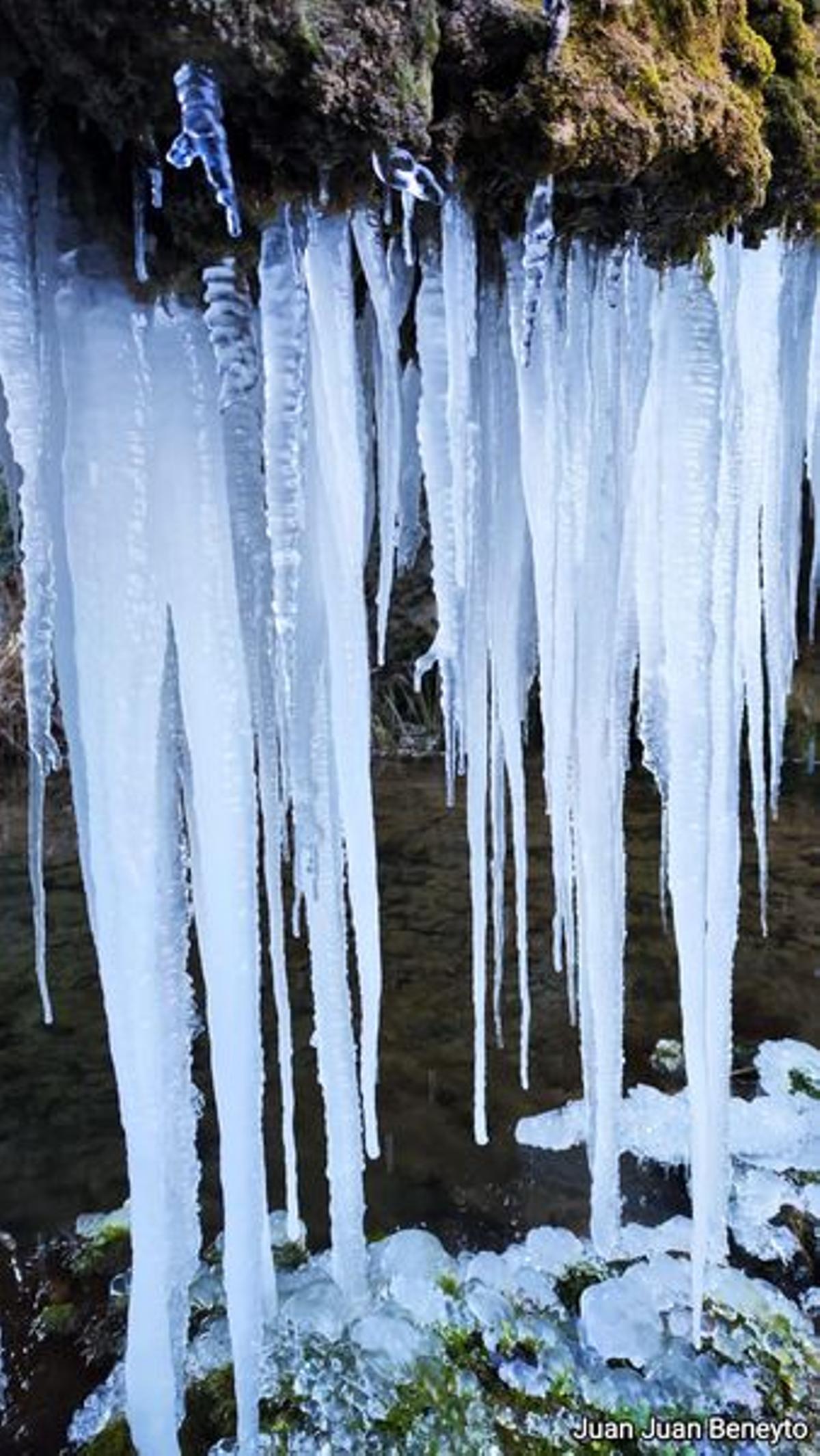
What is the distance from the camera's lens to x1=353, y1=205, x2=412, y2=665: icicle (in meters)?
1.59

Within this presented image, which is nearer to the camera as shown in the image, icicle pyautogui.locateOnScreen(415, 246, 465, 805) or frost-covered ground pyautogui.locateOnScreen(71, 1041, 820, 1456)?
icicle pyautogui.locateOnScreen(415, 246, 465, 805)

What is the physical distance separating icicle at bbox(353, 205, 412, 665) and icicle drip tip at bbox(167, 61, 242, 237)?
1.01 feet

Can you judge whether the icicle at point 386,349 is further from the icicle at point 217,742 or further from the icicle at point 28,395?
the icicle at point 28,395

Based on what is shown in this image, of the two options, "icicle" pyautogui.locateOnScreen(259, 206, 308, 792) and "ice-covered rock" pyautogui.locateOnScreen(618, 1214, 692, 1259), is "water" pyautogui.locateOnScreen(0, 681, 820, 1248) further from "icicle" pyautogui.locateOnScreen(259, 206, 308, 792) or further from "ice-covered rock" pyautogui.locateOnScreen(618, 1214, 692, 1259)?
"icicle" pyautogui.locateOnScreen(259, 206, 308, 792)

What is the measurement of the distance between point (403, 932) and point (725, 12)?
170 inches

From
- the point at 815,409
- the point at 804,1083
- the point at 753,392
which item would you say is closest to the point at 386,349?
the point at 753,392

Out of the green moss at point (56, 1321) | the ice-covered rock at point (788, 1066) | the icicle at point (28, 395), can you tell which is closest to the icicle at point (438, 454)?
the icicle at point (28, 395)

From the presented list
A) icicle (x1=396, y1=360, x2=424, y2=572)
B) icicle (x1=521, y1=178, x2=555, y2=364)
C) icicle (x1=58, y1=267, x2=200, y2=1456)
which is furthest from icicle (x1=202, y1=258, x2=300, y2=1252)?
icicle (x1=396, y1=360, x2=424, y2=572)

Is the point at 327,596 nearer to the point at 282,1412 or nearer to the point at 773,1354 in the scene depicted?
the point at 282,1412

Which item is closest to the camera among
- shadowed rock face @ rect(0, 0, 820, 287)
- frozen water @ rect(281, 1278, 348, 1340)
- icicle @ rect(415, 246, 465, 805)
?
shadowed rock face @ rect(0, 0, 820, 287)

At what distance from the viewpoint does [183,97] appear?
1.19 m

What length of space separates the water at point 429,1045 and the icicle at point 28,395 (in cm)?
217

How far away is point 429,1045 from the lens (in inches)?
175

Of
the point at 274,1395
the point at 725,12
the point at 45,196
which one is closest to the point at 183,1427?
the point at 274,1395
